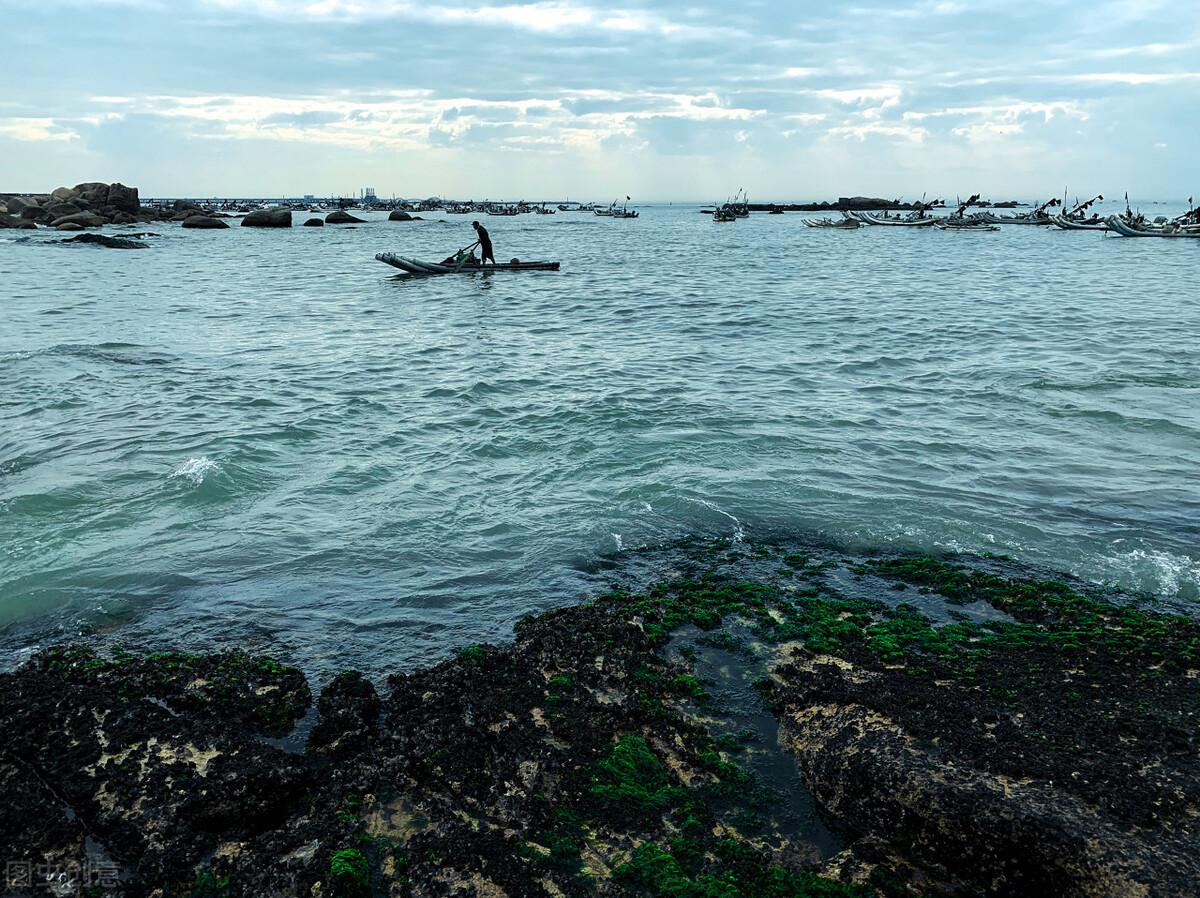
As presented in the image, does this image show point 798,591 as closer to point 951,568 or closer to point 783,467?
point 951,568

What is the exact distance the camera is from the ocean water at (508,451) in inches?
301

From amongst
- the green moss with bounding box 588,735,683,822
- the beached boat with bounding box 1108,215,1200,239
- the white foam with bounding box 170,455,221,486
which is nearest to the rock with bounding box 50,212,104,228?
the white foam with bounding box 170,455,221,486

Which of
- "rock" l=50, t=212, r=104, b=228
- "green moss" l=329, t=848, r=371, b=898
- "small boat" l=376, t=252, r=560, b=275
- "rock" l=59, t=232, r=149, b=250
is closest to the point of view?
"green moss" l=329, t=848, r=371, b=898

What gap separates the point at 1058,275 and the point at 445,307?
30.0 m

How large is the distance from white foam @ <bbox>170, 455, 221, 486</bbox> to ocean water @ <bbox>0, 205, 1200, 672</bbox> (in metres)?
0.05

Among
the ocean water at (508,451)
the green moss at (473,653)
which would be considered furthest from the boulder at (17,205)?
the green moss at (473,653)

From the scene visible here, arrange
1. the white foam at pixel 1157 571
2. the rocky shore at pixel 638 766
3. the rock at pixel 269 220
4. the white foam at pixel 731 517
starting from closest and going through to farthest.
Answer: the rocky shore at pixel 638 766
the white foam at pixel 1157 571
the white foam at pixel 731 517
the rock at pixel 269 220

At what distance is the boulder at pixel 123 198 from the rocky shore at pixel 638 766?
85.4m

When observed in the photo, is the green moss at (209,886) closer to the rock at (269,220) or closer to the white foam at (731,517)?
the white foam at (731,517)

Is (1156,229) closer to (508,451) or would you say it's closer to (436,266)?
(436,266)

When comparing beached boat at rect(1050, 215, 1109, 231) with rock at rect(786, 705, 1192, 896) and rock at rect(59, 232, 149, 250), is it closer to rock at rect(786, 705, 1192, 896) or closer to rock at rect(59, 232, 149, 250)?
rock at rect(59, 232, 149, 250)

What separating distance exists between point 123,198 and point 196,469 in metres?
80.9

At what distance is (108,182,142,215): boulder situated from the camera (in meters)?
74.2

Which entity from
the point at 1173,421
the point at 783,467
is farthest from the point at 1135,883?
the point at 1173,421
